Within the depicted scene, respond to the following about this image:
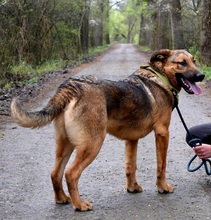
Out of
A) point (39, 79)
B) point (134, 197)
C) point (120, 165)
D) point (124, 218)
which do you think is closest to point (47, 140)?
point (120, 165)

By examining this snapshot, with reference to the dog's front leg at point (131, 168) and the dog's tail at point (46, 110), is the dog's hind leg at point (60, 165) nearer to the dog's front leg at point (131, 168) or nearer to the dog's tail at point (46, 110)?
the dog's tail at point (46, 110)

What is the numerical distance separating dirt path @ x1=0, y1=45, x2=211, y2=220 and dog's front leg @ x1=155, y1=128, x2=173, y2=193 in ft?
0.32

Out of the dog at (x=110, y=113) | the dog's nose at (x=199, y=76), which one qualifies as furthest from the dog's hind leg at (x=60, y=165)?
the dog's nose at (x=199, y=76)

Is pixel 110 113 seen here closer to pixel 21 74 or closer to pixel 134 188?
pixel 134 188

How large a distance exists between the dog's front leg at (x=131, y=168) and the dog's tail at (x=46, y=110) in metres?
1.12

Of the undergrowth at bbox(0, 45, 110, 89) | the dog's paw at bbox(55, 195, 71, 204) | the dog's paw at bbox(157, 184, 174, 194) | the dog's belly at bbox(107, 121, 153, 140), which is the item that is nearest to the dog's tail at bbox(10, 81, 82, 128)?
the dog's belly at bbox(107, 121, 153, 140)

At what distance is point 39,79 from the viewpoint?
16.8 meters

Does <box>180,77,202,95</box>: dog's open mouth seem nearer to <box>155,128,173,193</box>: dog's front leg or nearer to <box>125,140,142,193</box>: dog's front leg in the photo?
<box>155,128,173,193</box>: dog's front leg

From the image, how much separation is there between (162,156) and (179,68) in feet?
3.37

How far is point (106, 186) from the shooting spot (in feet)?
17.3

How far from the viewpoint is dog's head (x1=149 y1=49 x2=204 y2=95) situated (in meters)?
4.96

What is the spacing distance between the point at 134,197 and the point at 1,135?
404cm

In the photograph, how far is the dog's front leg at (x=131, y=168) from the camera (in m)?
5.09

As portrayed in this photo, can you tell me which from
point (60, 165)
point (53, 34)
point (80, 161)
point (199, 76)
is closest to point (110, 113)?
point (80, 161)
